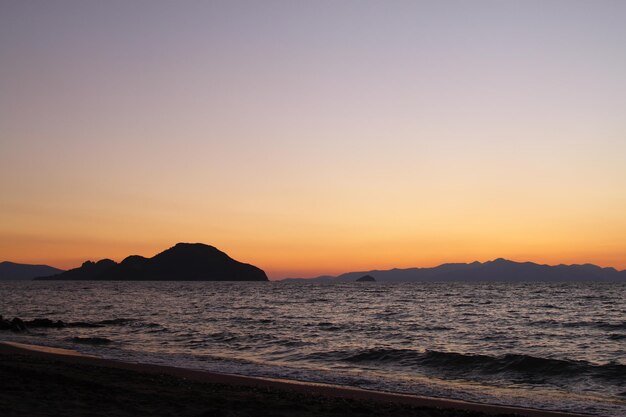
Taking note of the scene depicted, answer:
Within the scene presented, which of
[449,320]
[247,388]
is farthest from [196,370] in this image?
[449,320]

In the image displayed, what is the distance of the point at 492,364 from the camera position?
79.5 ft

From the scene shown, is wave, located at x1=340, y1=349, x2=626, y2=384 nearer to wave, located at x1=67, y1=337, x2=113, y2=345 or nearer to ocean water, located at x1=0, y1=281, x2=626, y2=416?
ocean water, located at x1=0, y1=281, x2=626, y2=416

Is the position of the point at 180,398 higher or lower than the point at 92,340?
higher

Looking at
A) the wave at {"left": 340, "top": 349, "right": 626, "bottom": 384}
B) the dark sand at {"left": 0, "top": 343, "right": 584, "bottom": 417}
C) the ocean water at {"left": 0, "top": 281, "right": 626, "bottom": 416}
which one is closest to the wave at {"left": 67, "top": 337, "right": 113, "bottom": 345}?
the ocean water at {"left": 0, "top": 281, "right": 626, "bottom": 416}

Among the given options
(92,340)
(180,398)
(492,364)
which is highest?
(180,398)

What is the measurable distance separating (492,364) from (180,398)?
15962 mm

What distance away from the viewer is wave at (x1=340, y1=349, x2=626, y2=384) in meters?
22.2

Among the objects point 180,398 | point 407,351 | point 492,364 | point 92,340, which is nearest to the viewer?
point 180,398

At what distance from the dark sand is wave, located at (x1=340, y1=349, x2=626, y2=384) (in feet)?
24.2

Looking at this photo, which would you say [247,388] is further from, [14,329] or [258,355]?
[14,329]

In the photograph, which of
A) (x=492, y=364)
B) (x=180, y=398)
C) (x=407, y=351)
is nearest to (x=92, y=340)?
(x=407, y=351)

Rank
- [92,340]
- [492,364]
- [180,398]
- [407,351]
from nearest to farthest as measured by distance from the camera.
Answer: [180,398], [492,364], [407,351], [92,340]

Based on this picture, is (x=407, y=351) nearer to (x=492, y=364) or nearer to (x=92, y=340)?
(x=492, y=364)

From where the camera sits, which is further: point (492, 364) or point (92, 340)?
point (92, 340)
